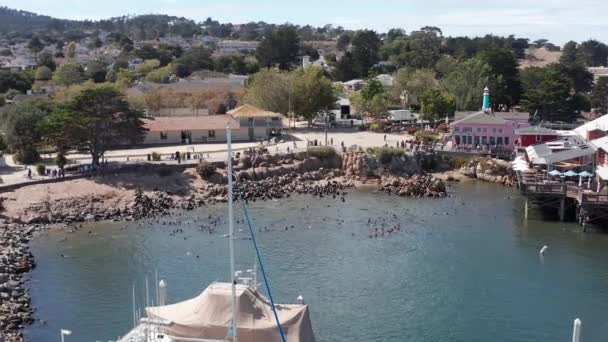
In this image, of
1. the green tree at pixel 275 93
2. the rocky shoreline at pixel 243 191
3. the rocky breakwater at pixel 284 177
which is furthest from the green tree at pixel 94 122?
the green tree at pixel 275 93

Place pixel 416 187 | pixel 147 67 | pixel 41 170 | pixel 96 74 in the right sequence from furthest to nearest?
1. pixel 147 67
2. pixel 96 74
3. pixel 416 187
4. pixel 41 170

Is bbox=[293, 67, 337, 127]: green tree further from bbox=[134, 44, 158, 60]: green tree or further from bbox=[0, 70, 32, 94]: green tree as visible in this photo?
bbox=[134, 44, 158, 60]: green tree

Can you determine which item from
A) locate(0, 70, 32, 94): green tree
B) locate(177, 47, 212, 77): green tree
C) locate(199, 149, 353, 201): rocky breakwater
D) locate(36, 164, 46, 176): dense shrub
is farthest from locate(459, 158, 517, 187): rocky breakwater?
locate(0, 70, 32, 94): green tree

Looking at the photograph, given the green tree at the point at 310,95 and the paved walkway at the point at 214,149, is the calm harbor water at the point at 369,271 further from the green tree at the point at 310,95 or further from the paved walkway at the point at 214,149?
the green tree at the point at 310,95

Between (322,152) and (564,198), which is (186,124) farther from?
(564,198)

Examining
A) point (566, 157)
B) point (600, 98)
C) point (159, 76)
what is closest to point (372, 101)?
point (566, 157)

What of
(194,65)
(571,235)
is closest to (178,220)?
(571,235)
